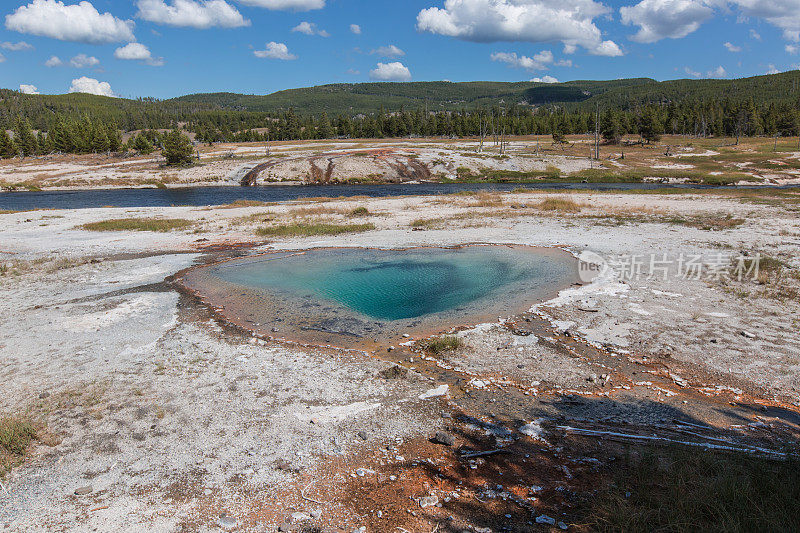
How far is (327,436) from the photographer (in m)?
7.83

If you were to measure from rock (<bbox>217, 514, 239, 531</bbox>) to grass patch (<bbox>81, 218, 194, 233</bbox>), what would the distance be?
2758 centimetres

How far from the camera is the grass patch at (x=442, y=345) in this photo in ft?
36.9

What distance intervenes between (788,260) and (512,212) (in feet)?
57.4

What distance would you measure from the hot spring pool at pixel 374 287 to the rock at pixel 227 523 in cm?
627

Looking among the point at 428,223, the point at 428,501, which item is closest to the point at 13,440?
the point at 428,501

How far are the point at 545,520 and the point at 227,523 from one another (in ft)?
13.5

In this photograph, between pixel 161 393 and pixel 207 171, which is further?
pixel 207 171

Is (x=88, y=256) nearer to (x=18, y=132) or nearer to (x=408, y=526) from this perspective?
(x=408, y=526)

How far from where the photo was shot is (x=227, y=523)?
19.2ft

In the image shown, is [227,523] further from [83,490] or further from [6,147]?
[6,147]

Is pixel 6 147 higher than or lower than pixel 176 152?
higher

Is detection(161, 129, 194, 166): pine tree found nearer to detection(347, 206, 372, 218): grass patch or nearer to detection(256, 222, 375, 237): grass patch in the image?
detection(347, 206, 372, 218): grass patch

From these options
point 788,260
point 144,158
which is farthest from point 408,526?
point 144,158

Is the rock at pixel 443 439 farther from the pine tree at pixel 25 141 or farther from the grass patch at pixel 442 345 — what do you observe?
the pine tree at pixel 25 141
